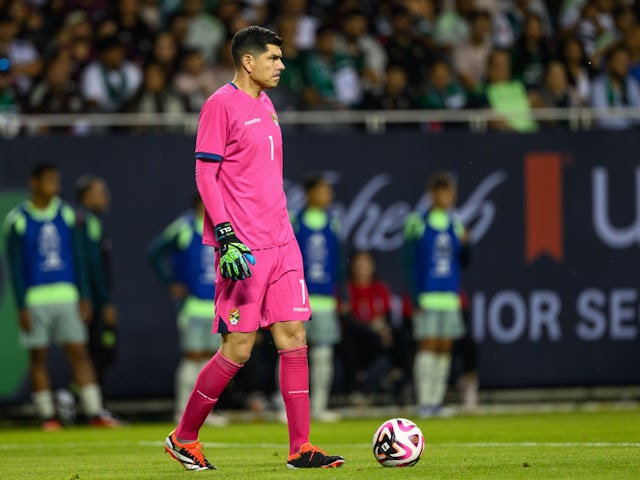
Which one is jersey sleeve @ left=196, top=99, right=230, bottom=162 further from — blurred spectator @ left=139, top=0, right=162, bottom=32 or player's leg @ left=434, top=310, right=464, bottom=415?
blurred spectator @ left=139, top=0, right=162, bottom=32

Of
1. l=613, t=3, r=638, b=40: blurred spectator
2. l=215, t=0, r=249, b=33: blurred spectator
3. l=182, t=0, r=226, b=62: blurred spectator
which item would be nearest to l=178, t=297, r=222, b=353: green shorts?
l=182, t=0, r=226, b=62: blurred spectator

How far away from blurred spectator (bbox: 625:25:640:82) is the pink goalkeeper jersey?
36.1ft

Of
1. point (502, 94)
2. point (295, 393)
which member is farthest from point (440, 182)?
point (295, 393)

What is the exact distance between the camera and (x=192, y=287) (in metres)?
16.6

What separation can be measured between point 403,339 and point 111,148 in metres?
4.18

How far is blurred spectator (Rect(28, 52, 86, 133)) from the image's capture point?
17.2 metres

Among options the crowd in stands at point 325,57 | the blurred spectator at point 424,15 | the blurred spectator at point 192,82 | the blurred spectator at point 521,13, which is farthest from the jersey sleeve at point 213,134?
the blurred spectator at point 521,13

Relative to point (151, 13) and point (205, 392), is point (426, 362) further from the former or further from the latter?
point (205, 392)

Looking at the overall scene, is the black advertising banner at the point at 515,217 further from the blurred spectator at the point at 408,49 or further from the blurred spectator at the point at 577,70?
the blurred spectator at the point at 408,49

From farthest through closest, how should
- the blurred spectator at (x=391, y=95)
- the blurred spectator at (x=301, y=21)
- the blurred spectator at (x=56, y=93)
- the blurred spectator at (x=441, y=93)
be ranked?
the blurred spectator at (x=301, y=21) → the blurred spectator at (x=441, y=93) → the blurred spectator at (x=391, y=95) → the blurred spectator at (x=56, y=93)

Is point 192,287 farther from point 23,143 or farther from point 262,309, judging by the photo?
point 262,309

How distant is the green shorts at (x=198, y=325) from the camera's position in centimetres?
1647

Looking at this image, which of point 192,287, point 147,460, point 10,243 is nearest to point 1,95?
point 10,243

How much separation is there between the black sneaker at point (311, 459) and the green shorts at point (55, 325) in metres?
7.88
